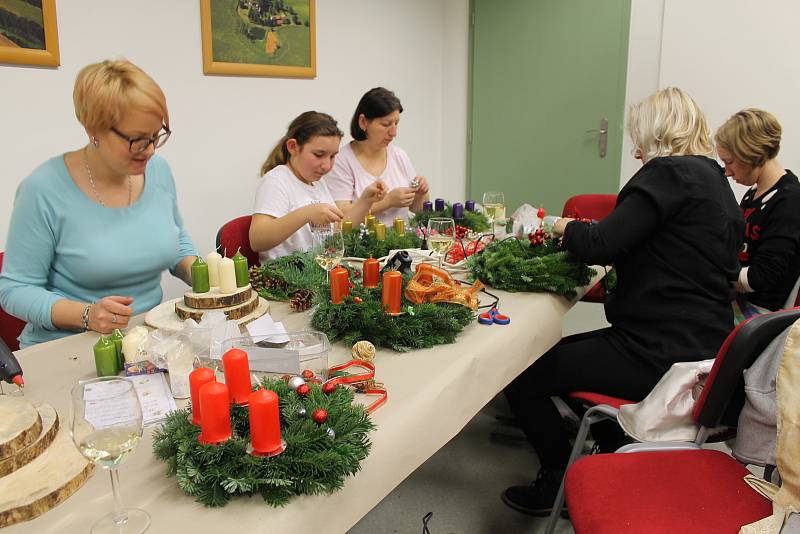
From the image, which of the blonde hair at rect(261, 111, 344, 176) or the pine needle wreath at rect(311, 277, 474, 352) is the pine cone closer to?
the pine needle wreath at rect(311, 277, 474, 352)

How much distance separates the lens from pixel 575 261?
2031 mm

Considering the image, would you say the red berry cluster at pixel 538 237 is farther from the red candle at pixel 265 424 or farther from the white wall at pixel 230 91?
the white wall at pixel 230 91

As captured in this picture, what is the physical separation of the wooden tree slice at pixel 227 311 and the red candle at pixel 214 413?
63 cm

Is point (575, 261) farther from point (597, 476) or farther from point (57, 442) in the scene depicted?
point (57, 442)

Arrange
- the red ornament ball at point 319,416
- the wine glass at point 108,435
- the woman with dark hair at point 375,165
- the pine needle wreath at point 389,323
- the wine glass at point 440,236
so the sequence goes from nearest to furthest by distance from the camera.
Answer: the wine glass at point 108,435 → the red ornament ball at point 319,416 → the pine needle wreath at point 389,323 → the wine glass at point 440,236 → the woman with dark hair at point 375,165

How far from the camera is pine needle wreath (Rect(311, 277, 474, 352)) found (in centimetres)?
146

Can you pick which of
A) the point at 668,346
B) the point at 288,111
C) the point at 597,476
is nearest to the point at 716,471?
the point at 597,476

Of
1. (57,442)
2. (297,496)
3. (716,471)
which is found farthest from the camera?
(716,471)

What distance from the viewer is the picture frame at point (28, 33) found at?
95.7 inches

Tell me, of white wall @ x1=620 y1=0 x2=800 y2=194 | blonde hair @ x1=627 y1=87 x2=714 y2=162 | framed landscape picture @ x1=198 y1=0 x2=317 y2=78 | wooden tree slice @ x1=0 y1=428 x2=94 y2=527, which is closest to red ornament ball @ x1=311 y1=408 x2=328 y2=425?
wooden tree slice @ x1=0 y1=428 x2=94 y2=527

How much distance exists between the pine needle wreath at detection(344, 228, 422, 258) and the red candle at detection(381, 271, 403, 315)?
27.5 inches

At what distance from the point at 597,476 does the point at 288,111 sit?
10.2ft

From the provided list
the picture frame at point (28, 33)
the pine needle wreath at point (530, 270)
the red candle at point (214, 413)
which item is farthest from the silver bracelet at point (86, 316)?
the picture frame at point (28, 33)

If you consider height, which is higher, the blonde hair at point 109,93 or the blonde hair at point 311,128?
the blonde hair at point 109,93
